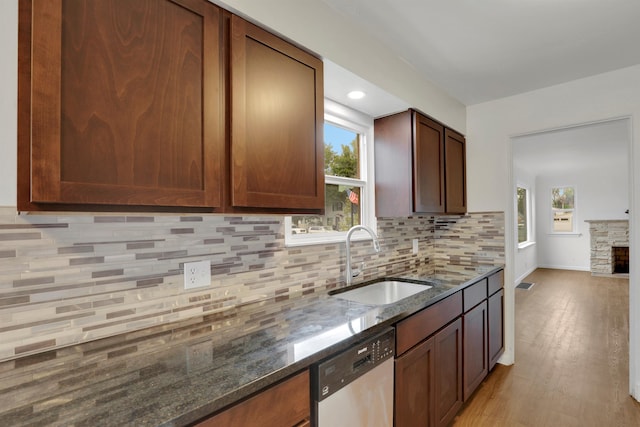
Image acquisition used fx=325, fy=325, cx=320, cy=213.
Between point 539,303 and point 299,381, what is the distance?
5.23 m

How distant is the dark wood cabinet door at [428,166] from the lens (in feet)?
7.79

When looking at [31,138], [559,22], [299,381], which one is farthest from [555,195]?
[31,138]

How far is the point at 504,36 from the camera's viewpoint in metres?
1.98

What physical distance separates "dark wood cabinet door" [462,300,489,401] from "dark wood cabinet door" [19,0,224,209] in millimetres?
1922

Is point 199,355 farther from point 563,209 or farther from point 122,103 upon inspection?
point 563,209

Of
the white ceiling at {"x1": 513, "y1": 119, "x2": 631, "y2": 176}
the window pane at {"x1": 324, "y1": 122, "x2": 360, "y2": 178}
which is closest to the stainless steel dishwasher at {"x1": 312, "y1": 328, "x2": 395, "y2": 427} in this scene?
the window pane at {"x1": 324, "y1": 122, "x2": 360, "y2": 178}

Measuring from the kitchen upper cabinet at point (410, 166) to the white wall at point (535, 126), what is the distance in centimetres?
54

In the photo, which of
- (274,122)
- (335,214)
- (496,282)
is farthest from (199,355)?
(496,282)

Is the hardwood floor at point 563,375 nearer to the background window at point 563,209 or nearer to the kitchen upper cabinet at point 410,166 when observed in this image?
the kitchen upper cabinet at point 410,166

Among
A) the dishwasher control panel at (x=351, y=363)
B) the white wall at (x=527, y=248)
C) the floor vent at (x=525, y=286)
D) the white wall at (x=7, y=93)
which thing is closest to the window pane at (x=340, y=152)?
the dishwasher control panel at (x=351, y=363)

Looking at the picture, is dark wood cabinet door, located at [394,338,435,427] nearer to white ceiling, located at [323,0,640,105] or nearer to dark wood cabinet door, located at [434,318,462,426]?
dark wood cabinet door, located at [434,318,462,426]

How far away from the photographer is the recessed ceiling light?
2.03 meters

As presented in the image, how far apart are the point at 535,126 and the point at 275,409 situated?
2999 mm

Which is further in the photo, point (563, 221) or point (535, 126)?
point (563, 221)
